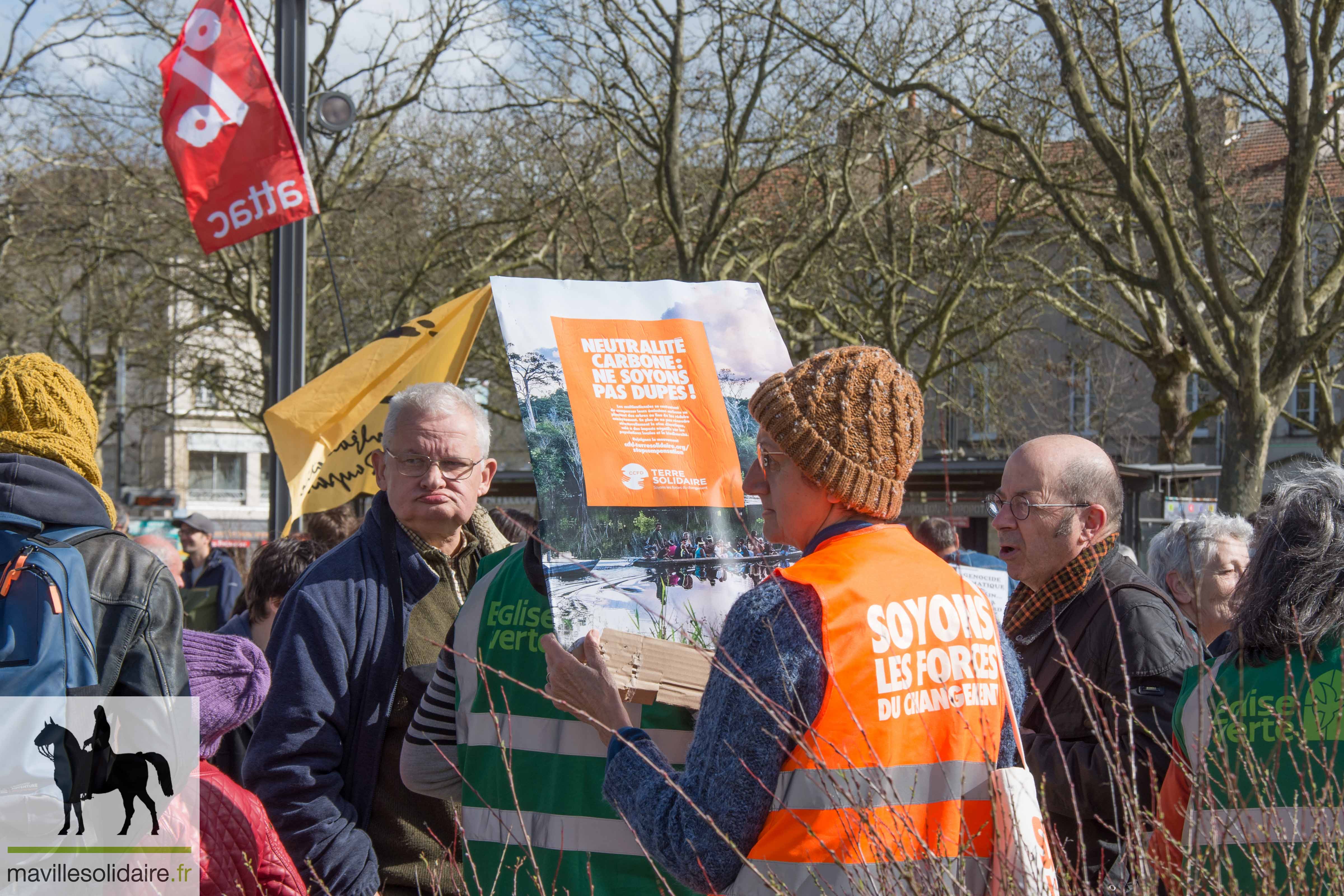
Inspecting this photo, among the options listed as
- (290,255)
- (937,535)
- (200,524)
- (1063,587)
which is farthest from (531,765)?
(200,524)

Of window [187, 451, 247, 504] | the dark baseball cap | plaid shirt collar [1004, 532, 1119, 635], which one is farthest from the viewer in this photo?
window [187, 451, 247, 504]

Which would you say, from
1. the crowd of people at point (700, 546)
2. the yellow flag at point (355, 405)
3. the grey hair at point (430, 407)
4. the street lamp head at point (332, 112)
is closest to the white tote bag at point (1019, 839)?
the crowd of people at point (700, 546)

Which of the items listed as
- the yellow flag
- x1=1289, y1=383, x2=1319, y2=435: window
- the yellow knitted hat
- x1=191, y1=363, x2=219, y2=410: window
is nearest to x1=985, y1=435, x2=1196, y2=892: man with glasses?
the yellow knitted hat

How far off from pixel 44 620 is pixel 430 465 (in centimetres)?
99

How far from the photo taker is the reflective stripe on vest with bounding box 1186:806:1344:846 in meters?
1.69

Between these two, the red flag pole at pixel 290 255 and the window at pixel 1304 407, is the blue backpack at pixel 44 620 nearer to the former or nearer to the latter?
the red flag pole at pixel 290 255

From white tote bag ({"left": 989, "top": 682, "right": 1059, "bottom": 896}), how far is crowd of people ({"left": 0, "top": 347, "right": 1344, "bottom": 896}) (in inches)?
1.4

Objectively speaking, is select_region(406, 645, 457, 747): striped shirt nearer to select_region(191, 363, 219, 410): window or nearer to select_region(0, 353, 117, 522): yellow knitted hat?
select_region(0, 353, 117, 522): yellow knitted hat

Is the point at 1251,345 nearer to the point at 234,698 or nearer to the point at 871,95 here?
the point at 871,95

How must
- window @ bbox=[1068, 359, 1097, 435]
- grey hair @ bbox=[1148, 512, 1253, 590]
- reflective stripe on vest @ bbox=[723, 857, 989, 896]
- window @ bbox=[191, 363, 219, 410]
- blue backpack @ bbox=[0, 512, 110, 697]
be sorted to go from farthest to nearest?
window @ bbox=[1068, 359, 1097, 435], window @ bbox=[191, 363, 219, 410], grey hair @ bbox=[1148, 512, 1253, 590], blue backpack @ bbox=[0, 512, 110, 697], reflective stripe on vest @ bbox=[723, 857, 989, 896]

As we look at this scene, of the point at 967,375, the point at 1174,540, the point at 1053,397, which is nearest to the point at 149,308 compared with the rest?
the point at 967,375

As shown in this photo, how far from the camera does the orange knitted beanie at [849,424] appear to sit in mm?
2014

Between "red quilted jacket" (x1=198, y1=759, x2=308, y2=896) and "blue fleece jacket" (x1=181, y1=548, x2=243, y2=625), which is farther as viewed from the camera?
"blue fleece jacket" (x1=181, y1=548, x2=243, y2=625)

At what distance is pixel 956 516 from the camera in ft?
39.7
